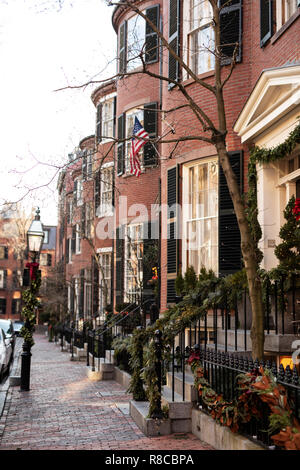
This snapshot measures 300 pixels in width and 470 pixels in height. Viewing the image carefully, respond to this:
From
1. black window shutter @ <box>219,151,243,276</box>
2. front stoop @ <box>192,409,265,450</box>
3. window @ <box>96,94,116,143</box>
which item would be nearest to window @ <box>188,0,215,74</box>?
black window shutter @ <box>219,151,243,276</box>

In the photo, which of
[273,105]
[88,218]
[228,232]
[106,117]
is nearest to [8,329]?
[88,218]

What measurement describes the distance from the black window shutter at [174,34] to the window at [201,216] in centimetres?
247

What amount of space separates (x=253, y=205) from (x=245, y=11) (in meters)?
4.45

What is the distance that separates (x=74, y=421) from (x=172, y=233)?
17.6 feet

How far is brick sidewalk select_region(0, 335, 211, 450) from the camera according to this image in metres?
6.67

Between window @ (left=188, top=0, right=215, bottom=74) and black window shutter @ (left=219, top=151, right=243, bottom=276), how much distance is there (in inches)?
93.5

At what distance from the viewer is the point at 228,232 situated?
35.7ft

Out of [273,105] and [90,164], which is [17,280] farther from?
[273,105]

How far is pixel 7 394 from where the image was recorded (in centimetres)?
1095

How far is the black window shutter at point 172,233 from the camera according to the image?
39.9 feet

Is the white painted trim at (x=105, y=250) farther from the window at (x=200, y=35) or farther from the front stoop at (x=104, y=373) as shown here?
the window at (x=200, y=35)

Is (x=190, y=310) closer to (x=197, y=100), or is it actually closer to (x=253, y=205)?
(x=253, y=205)

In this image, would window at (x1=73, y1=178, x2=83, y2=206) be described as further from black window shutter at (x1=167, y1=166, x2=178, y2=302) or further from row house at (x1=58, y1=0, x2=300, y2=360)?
black window shutter at (x1=167, y1=166, x2=178, y2=302)
